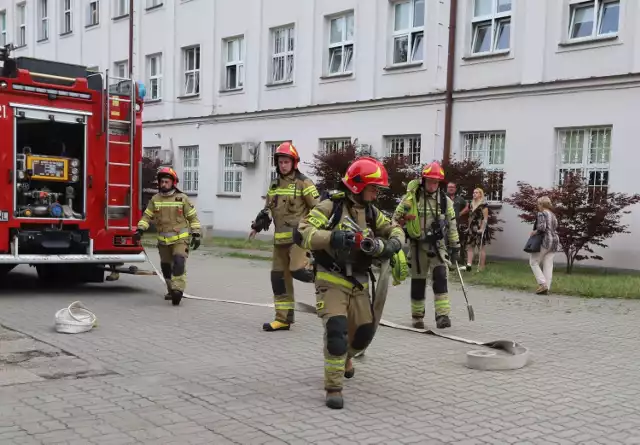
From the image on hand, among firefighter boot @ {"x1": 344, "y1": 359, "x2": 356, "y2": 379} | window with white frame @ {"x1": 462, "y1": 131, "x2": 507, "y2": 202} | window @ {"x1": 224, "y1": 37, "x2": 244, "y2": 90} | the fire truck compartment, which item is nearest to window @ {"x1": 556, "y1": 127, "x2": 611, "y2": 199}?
window with white frame @ {"x1": 462, "y1": 131, "x2": 507, "y2": 202}

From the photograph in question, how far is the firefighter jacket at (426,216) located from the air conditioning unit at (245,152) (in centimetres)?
1468

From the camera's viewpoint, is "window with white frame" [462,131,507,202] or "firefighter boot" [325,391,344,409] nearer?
"firefighter boot" [325,391,344,409]

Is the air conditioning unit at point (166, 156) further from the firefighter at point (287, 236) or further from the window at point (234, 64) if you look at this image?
the firefighter at point (287, 236)

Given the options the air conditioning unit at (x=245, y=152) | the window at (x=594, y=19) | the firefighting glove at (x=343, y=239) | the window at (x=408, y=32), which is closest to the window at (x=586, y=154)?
the window at (x=594, y=19)

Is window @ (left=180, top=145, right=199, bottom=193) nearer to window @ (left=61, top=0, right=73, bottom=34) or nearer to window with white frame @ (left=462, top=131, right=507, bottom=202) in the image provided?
window @ (left=61, top=0, right=73, bottom=34)

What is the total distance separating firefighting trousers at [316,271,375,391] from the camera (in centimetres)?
510

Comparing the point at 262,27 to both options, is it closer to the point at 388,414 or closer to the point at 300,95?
the point at 300,95

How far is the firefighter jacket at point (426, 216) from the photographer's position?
26.4 ft

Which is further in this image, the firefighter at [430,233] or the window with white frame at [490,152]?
the window with white frame at [490,152]

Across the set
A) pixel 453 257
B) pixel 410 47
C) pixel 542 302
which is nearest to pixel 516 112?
pixel 410 47

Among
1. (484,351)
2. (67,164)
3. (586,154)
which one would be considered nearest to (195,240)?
(67,164)

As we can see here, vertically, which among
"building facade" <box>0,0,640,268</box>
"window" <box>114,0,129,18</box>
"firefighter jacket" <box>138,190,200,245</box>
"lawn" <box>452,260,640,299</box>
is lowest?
"lawn" <box>452,260,640,299</box>

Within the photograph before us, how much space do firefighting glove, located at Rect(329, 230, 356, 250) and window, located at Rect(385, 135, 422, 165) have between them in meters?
13.3

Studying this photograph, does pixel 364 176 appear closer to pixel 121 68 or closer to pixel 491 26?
pixel 491 26
